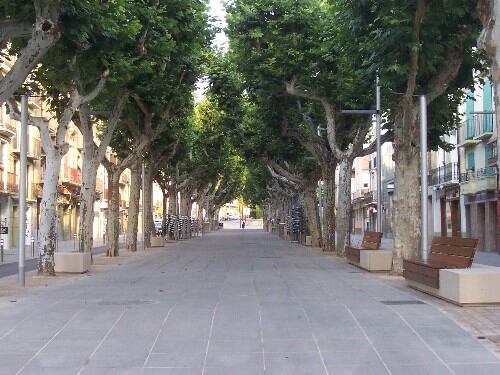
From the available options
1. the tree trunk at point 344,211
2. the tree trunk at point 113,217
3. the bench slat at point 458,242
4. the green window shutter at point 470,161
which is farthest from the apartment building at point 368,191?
the bench slat at point 458,242

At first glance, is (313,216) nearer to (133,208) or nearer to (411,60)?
(133,208)

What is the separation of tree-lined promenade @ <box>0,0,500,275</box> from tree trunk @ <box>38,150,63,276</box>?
1.3 inches

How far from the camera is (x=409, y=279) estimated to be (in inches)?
502

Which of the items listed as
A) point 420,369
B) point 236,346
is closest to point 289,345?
point 236,346

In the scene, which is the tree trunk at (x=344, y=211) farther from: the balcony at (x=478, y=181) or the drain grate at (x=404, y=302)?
the drain grate at (x=404, y=302)

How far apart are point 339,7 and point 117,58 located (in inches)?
210

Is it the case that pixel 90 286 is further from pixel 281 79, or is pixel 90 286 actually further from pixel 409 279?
pixel 281 79

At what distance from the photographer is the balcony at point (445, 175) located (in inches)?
1545

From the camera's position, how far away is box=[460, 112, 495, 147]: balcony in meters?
33.5

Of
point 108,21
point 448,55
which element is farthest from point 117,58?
point 448,55

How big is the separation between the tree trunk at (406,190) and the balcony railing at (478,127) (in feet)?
59.5

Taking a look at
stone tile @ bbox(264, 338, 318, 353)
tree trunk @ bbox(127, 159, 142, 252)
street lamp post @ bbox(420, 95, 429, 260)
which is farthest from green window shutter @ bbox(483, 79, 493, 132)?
stone tile @ bbox(264, 338, 318, 353)

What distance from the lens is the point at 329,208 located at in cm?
2680

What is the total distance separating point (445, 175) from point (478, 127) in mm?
6730
